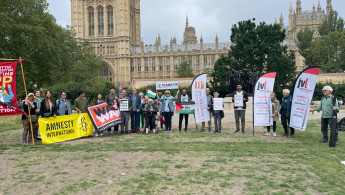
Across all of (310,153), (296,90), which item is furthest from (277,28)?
(310,153)

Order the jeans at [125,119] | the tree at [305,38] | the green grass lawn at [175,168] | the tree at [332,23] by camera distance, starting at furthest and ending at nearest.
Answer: the tree at [305,38], the tree at [332,23], the jeans at [125,119], the green grass lawn at [175,168]

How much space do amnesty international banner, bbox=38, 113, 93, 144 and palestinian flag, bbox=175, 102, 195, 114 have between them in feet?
11.4

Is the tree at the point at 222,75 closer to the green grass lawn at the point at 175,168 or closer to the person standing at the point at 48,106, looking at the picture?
the green grass lawn at the point at 175,168

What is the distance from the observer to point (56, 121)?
391 inches

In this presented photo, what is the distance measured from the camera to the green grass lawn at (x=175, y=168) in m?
4.79

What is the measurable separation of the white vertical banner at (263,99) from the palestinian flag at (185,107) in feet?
8.47

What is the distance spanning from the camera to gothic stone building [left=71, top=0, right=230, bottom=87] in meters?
70.3

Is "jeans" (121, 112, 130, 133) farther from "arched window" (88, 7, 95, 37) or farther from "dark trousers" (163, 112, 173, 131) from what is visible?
"arched window" (88, 7, 95, 37)

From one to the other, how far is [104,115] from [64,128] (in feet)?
4.95

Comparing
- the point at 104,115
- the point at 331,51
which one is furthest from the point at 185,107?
the point at 331,51

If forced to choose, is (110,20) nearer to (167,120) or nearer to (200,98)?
(167,120)

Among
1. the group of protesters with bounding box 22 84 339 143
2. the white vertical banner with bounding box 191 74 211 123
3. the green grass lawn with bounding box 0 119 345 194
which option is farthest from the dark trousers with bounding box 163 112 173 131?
the green grass lawn with bounding box 0 119 345 194

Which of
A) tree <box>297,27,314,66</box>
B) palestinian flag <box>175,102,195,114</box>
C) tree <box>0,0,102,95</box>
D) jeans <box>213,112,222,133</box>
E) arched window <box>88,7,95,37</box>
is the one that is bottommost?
jeans <box>213,112,222,133</box>

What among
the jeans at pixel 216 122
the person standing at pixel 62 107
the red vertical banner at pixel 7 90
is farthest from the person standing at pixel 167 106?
the red vertical banner at pixel 7 90
